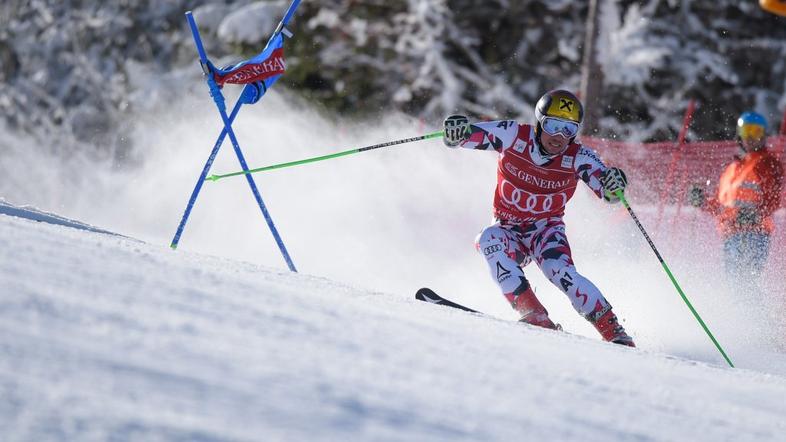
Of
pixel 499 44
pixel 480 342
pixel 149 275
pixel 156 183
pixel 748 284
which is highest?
pixel 499 44

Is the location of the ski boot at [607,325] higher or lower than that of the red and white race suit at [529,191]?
lower

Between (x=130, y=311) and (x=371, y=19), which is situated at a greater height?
(x=371, y=19)

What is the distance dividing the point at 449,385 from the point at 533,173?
322 centimetres

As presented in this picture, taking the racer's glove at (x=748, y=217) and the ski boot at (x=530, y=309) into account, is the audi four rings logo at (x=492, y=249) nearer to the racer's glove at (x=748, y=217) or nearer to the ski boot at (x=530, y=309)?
the ski boot at (x=530, y=309)

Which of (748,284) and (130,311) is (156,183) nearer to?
(748,284)

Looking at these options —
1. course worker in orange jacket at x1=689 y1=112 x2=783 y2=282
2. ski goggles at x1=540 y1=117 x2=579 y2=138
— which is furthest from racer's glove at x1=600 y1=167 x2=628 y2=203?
course worker in orange jacket at x1=689 y1=112 x2=783 y2=282

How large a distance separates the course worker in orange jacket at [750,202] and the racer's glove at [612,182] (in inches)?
80.1

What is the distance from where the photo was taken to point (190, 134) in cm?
1451

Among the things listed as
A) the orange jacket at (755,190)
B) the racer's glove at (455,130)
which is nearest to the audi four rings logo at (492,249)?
the racer's glove at (455,130)

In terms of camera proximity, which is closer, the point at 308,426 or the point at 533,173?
the point at 308,426

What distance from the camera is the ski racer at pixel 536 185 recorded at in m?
5.56

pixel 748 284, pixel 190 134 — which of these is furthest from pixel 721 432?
pixel 190 134

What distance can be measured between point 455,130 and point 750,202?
9.71ft

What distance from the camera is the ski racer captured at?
18.2 feet
